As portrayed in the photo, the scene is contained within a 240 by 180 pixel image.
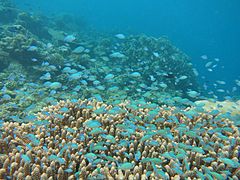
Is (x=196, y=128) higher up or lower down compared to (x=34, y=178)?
higher up

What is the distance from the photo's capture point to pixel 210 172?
388 cm

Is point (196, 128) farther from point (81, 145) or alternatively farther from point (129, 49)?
point (129, 49)

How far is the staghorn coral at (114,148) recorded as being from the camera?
3.86 meters

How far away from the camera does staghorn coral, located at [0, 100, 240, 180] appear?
386 cm

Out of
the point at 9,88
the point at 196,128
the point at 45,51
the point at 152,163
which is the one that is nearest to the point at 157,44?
the point at 45,51

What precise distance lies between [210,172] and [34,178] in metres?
2.80

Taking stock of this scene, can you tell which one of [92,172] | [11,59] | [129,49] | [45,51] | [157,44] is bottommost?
[92,172]

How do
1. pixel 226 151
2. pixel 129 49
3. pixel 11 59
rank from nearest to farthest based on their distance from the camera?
pixel 226 151 < pixel 11 59 < pixel 129 49

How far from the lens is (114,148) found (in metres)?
4.53

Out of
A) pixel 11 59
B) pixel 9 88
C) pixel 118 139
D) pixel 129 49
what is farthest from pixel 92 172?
pixel 129 49

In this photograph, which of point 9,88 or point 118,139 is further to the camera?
point 9,88

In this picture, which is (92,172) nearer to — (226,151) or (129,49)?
(226,151)

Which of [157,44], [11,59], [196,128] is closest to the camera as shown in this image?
[196,128]

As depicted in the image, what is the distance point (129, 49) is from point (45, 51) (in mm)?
6587
